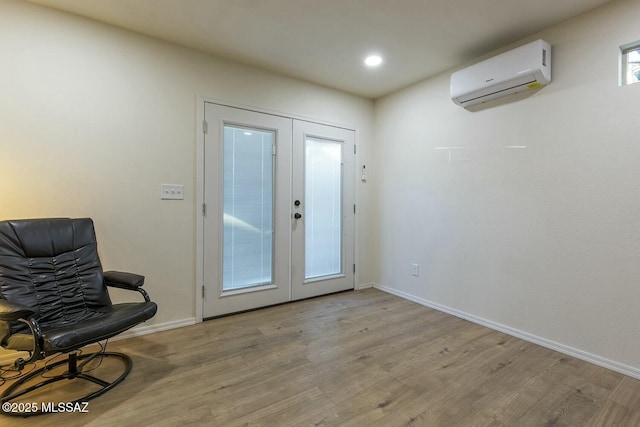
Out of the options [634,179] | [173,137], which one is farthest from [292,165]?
[634,179]

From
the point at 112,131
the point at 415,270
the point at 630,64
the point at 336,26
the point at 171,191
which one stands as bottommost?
the point at 415,270

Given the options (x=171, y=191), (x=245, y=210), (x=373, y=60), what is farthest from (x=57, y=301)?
(x=373, y=60)

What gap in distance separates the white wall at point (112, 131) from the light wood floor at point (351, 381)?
75cm

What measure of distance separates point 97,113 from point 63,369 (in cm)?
188

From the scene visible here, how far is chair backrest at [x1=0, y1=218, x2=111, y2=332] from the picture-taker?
186 cm

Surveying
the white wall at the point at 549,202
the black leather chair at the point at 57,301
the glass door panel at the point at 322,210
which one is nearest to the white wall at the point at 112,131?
the black leather chair at the point at 57,301

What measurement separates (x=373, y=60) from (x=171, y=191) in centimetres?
228

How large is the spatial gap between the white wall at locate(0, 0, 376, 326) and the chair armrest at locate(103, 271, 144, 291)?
341 mm

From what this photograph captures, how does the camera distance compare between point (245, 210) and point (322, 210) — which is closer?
point (245, 210)

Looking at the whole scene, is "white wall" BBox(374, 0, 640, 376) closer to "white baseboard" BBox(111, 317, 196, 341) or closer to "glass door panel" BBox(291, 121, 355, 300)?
"glass door panel" BBox(291, 121, 355, 300)

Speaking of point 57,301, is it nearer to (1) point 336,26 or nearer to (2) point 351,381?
(2) point 351,381

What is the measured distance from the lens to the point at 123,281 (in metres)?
2.10

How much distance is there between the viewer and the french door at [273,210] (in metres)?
2.89

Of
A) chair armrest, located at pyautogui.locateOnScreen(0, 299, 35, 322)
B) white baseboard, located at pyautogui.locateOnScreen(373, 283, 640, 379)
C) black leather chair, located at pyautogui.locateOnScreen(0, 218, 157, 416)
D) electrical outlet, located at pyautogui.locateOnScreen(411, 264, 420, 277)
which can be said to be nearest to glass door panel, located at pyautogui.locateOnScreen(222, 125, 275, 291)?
black leather chair, located at pyautogui.locateOnScreen(0, 218, 157, 416)
